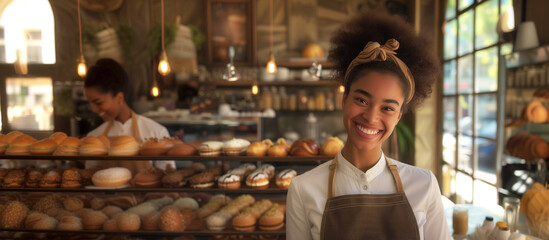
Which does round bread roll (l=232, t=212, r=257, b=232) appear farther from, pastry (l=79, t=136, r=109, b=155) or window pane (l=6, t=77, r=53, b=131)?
window pane (l=6, t=77, r=53, b=131)

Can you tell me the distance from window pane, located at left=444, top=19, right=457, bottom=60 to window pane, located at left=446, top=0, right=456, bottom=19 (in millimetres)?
91

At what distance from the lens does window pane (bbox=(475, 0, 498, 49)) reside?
12.2ft

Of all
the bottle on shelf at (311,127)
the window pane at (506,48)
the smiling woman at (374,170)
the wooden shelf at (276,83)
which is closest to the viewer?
the smiling woman at (374,170)

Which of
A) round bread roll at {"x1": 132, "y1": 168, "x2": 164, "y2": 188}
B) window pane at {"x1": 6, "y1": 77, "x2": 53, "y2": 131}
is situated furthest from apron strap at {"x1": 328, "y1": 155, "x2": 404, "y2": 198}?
window pane at {"x1": 6, "y1": 77, "x2": 53, "y2": 131}

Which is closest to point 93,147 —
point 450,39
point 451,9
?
point 450,39

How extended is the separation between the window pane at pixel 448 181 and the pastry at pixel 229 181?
11.9 feet

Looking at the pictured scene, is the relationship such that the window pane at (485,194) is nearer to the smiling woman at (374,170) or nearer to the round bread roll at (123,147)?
the smiling woman at (374,170)

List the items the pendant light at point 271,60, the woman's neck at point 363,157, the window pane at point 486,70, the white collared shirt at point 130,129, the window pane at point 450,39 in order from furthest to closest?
the window pane at point 450,39 → the window pane at point 486,70 → the pendant light at point 271,60 → the white collared shirt at point 130,129 → the woman's neck at point 363,157

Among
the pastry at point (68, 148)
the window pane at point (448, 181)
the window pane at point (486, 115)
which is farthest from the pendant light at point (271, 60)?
the window pane at point (448, 181)

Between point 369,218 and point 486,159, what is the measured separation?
128 inches

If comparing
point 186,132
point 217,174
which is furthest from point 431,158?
point 217,174

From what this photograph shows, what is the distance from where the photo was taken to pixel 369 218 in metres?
1.31

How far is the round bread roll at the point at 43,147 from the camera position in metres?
2.25

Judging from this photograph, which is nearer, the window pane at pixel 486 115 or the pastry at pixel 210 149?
the pastry at pixel 210 149
